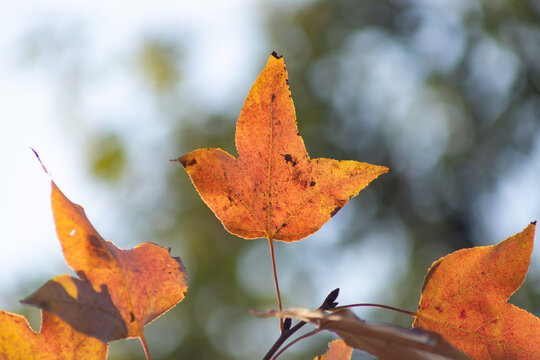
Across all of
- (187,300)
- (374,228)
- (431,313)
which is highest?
(431,313)

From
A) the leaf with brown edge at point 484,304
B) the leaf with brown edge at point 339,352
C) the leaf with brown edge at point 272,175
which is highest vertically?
the leaf with brown edge at point 272,175

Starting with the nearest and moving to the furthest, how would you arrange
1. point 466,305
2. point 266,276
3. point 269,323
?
point 466,305
point 269,323
point 266,276

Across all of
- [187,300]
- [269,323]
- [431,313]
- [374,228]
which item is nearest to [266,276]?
[269,323]

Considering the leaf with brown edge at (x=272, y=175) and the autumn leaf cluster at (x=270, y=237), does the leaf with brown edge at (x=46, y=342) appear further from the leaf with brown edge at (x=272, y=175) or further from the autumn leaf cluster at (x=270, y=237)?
the leaf with brown edge at (x=272, y=175)

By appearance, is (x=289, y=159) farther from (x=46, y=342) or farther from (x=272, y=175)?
(x=46, y=342)

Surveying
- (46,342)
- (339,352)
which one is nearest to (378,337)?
(339,352)

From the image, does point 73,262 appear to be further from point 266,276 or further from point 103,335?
point 266,276

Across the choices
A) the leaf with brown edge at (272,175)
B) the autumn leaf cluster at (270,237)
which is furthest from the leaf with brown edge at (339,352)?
the leaf with brown edge at (272,175)
